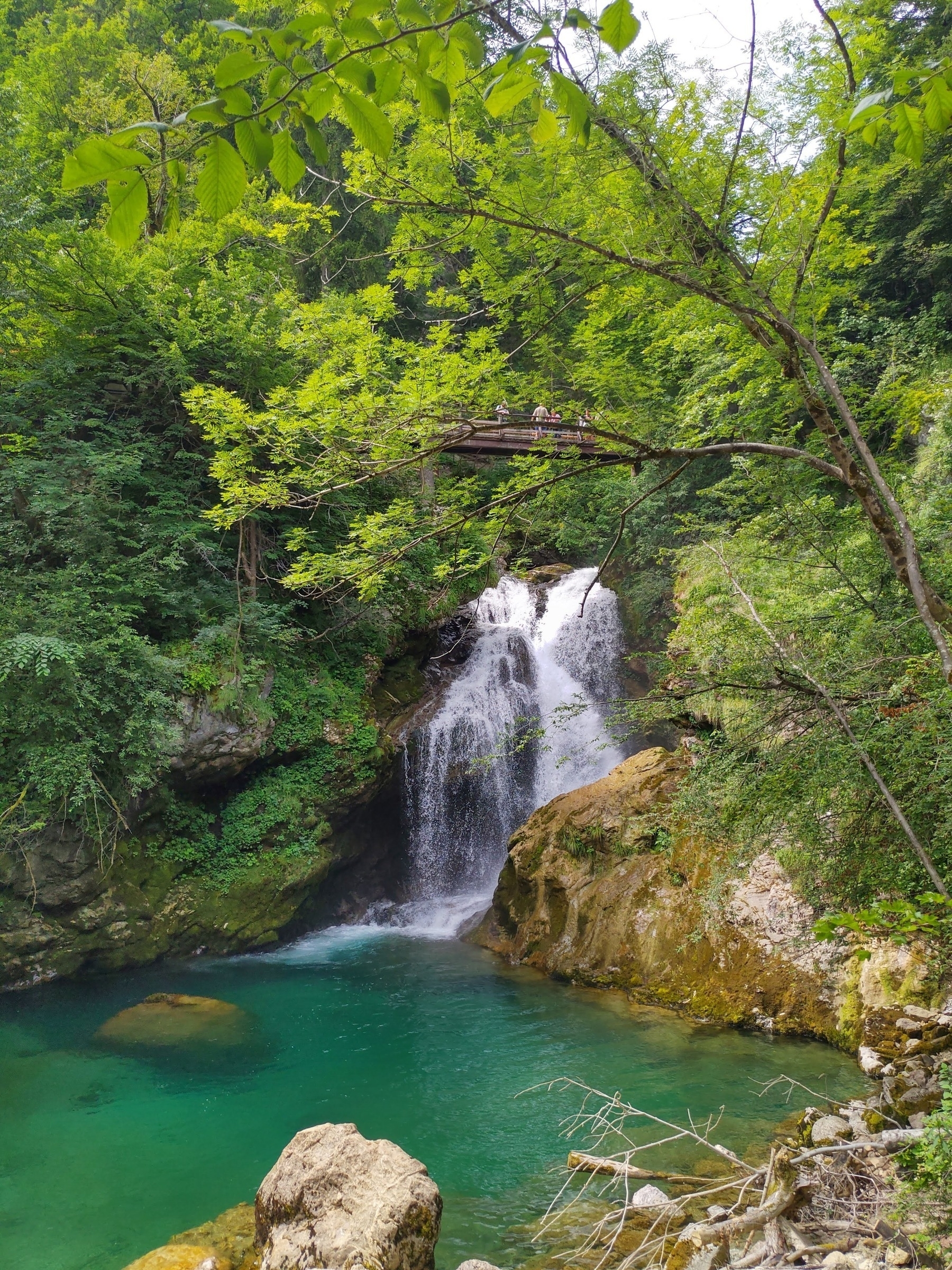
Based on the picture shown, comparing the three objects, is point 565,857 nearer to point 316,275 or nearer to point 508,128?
point 508,128

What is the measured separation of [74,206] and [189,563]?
677 centimetres

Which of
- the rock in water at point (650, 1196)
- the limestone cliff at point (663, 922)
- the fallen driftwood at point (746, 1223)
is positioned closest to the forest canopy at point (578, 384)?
the fallen driftwood at point (746, 1223)

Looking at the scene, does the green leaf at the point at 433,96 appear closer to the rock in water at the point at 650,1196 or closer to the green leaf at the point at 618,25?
the green leaf at the point at 618,25

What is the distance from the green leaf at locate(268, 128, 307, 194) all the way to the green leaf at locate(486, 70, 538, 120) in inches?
13.8

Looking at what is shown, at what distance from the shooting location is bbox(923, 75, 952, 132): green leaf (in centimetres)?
140

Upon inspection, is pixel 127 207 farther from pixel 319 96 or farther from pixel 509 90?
pixel 509 90

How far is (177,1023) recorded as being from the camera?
7.45 metres

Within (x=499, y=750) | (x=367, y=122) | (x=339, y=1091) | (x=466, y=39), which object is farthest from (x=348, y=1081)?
(x=466, y=39)

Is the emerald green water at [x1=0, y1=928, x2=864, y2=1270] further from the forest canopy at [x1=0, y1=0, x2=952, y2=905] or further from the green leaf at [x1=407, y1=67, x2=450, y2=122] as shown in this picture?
the green leaf at [x1=407, y1=67, x2=450, y2=122]

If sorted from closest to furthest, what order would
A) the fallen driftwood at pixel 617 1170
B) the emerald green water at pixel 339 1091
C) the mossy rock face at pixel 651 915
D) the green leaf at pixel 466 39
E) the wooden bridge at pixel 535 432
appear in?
1. the green leaf at pixel 466 39
2. the wooden bridge at pixel 535 432
3. the fallen driftwood at pixel 617 1170
4. the emerald green water at pixel 339 1091
5. the mossy rock face at pixel 651 915

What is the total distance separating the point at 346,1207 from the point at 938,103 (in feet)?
15.8

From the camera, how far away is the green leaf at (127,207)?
1.07 meters

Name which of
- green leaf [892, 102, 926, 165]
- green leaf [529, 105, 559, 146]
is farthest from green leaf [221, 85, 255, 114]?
green leaf [892, 102, 926, 165]

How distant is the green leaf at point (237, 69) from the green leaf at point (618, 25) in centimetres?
59
